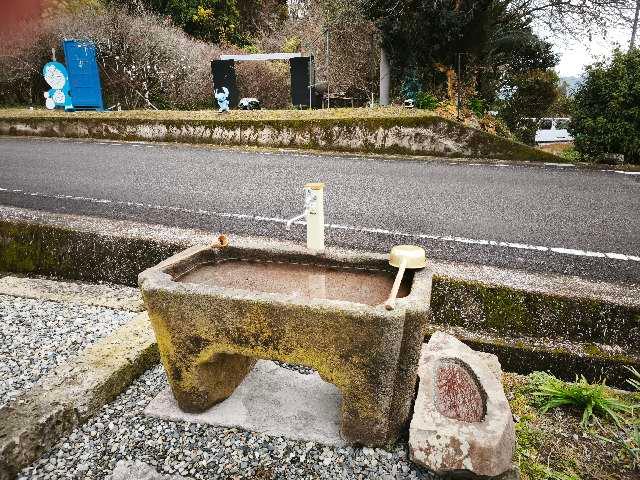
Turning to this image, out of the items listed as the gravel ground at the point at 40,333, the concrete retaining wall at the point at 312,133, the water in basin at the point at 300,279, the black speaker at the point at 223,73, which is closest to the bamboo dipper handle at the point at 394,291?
the water in basin at the point at 300,279

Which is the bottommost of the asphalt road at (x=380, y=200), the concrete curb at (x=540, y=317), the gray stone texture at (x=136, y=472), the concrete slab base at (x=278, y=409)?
the gray stone texture at (x=136, y=472)

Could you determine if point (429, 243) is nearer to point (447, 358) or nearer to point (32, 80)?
point (447, 358)

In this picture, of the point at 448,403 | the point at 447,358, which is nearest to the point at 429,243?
the point at 447,358

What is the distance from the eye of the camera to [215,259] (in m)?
2.48

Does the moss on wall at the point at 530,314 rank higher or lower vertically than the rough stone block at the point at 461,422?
higher

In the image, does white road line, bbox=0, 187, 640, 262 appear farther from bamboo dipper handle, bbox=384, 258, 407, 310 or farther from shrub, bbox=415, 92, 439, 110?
shrub, bbox=415, 92, 439, 110

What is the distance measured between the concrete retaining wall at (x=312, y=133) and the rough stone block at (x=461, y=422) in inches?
300

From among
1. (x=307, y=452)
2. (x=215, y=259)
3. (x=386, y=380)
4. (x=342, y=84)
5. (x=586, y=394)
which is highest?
(x=342, y=84)

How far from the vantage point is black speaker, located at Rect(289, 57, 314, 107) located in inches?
555

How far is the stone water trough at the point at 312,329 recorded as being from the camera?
1.78m

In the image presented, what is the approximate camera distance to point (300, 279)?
2307mm

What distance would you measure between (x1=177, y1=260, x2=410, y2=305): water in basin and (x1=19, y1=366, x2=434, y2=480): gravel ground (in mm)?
699

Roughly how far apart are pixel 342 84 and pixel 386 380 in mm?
15402

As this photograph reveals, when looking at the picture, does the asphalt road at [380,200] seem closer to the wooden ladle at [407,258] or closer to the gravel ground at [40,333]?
the gravel ground at [40,333]
